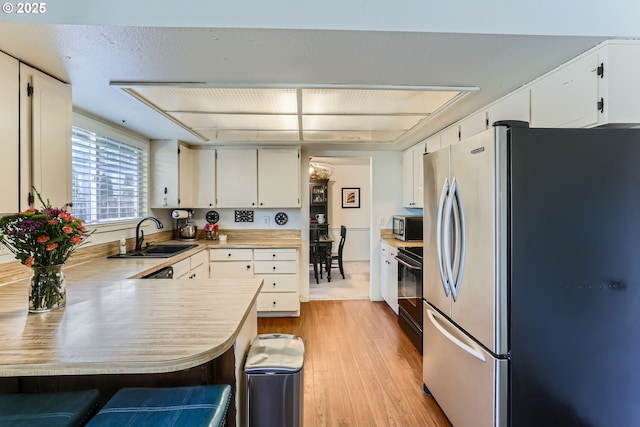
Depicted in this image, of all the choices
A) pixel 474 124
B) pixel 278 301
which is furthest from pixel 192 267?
pixel 474 124

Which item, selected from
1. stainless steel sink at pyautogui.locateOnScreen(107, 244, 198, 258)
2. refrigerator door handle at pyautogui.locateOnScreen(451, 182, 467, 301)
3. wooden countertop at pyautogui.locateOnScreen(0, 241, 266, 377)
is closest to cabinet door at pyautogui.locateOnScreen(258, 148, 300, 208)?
stainless steel sink at pyautogui.locateOnScreen(107, 244, 198, 258)

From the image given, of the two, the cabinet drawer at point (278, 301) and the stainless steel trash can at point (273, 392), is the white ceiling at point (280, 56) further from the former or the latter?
the cabinet drawer at point (278, 301)

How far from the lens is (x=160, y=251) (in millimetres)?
3170

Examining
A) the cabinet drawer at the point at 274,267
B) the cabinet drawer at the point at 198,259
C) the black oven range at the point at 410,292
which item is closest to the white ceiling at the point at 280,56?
the black oven range at the point at 410,292

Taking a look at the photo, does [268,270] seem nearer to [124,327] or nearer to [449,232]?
[449,232]

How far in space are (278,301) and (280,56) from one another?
2711mm

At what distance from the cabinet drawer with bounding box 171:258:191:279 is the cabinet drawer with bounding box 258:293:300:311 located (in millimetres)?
952

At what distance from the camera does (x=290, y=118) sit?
261cm

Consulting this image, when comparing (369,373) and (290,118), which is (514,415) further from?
(290,118)

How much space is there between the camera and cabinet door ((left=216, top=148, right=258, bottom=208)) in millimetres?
3807

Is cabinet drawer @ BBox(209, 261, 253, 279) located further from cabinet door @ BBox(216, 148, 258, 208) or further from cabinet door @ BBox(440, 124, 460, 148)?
cabinet door @ BBox(440, 124, 460, 148)

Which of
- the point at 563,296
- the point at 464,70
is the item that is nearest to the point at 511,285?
the point at 563,296

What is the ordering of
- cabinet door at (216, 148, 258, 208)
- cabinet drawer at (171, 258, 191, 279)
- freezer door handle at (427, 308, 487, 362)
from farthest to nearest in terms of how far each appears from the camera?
cabinet door at (216, 148, 258, 208) < cabinet drawer at (171, 258, 191, 279) < freezer door handle at (427, 308, 487, 362)

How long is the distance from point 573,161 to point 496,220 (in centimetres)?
42
